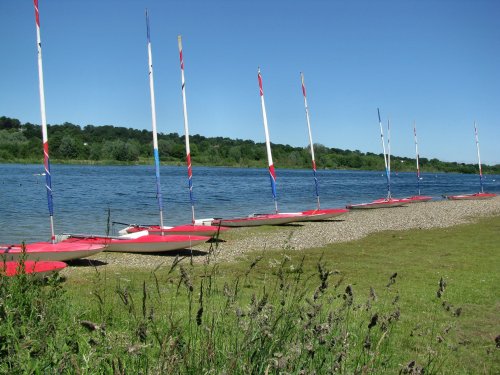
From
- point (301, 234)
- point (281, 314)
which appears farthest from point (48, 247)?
point (281, 314)

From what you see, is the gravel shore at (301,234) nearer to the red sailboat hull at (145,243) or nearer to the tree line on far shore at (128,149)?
the red sailboat hull at (145,243)

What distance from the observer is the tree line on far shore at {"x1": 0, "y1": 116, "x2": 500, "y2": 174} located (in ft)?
454

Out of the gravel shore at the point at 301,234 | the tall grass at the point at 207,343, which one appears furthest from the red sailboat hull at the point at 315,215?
the tall grass at the point at 207,343

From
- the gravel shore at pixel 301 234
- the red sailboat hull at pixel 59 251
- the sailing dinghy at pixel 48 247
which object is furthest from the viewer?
the gravel shore at pixel 301 234

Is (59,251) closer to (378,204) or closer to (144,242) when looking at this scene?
(144,242)

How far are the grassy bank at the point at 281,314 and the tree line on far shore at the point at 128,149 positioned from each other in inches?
5149

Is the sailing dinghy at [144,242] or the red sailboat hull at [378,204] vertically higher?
the sailing dinghy at [144,242]

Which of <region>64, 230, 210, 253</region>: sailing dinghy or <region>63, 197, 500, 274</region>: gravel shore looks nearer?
<region>63, 197, 500, 274</region>: gravel shore

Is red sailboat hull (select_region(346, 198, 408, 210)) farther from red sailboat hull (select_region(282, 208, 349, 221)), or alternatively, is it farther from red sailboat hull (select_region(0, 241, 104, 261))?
red sailboat hull (select_region(0, 241, 104, 261))

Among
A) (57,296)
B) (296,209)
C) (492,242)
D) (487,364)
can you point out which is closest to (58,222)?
(296,209)

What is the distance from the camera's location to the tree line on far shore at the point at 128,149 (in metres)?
138

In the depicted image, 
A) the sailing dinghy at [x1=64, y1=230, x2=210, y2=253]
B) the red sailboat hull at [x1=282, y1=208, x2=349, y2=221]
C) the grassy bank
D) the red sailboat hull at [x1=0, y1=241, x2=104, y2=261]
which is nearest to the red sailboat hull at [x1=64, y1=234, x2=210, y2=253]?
the sailing dinghy at [x1=64, y1=230, x2=210, y2=253]

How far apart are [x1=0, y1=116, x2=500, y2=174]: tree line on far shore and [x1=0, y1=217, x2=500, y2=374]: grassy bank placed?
13078 centimetres

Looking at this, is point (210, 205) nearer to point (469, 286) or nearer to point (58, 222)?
point (58, 222)
